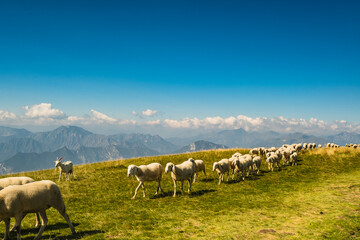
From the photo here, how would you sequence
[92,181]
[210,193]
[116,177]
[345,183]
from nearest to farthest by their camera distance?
[210,193], [345,183], [92,181], [116,177]

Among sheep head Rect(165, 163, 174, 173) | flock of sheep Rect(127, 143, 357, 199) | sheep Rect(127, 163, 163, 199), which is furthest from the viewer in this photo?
flock of sheep Rect(127, 143, 357, 199)

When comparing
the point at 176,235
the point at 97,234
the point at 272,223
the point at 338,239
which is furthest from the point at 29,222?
the point at 338,239

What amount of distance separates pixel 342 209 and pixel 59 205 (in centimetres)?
1429

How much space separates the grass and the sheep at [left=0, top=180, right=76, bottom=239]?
1.30m

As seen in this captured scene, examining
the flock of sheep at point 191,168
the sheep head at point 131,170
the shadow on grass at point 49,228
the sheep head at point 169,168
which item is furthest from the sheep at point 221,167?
the shadow on grass at point 49,228

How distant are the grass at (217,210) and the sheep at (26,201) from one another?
130 centimetres

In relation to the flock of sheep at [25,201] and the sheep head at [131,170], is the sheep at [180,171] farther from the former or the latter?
the flock of sheep at [25,201]

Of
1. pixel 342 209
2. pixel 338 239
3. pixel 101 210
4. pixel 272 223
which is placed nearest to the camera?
pixel 338 239

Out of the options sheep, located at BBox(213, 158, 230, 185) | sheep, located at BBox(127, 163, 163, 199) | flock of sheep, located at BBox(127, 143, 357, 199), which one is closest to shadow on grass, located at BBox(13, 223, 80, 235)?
flock of sheep, located at BBox(127, 143, 357, 199)

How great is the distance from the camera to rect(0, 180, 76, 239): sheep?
8312 millimetres

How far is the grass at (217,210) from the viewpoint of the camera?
9.55 metres

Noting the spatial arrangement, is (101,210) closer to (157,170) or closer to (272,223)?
(157,170)

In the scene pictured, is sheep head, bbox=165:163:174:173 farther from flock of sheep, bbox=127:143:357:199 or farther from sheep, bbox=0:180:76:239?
sheep, bbox=0:180:76:239

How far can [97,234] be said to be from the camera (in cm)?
952
